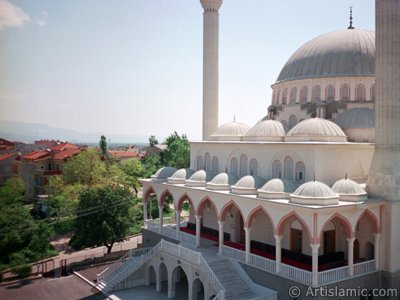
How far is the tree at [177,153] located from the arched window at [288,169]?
989 inches

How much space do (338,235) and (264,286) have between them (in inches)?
164

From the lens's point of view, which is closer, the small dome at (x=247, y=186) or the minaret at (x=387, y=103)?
the minaret at (x=387, y=103)

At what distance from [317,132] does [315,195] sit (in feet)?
15.2

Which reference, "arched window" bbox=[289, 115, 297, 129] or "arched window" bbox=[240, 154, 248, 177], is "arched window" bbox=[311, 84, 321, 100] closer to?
"arched window" bbox=[289, 115, 297, 129]

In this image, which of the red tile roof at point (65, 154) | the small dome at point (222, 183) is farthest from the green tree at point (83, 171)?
the small dome at point (222, 183)

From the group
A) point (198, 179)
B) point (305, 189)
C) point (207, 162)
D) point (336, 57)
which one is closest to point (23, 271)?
point (198, 179)

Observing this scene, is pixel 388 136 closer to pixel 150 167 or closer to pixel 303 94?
pixel 303 94

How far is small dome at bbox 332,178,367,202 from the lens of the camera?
16.2 metres

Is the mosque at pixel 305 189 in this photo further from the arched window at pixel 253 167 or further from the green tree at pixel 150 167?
the green tree at pixel 150 167

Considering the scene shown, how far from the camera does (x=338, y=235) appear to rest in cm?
1836

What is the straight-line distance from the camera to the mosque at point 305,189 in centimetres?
1627

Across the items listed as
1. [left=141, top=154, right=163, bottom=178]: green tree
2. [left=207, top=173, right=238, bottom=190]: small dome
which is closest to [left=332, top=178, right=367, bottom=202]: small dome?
[left=207, top=173, right=238, bottom=190]: small dome

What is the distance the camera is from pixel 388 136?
17047 mm

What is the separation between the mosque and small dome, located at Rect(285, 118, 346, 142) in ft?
0.16
